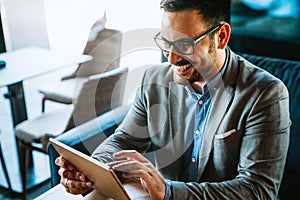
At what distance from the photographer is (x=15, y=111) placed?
252 cm

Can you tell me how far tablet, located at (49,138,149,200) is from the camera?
0.94m

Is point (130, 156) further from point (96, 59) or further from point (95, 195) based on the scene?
point (96, 59)

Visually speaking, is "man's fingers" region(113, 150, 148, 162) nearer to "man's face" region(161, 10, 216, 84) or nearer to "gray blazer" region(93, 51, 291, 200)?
"gray blazer" region(93, 51, 291, 200)

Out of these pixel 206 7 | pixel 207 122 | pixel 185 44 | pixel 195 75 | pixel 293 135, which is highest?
pixel 206 7

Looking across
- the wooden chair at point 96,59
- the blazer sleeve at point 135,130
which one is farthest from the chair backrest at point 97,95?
the blazer sleeve at point 135,130

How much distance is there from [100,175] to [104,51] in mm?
1642

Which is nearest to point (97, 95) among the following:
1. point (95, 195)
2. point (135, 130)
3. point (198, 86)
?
point (135, 130)

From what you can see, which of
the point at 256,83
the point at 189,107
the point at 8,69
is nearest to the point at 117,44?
the point at 8,69

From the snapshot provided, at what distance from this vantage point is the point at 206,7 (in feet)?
3.85

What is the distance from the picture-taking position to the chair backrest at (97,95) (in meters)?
2.03

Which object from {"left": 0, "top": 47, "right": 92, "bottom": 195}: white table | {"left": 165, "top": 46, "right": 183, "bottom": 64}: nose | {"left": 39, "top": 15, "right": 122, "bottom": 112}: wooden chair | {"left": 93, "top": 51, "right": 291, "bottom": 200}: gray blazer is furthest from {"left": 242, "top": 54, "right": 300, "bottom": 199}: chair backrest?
{"left": 0, "top": 47, "right": 92, "bottom": 195}: white table

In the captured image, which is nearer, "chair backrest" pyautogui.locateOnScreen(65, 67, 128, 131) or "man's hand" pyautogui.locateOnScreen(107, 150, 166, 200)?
"man's hand" pyautogui.locateOnScreen(107, 150, 166, 200)

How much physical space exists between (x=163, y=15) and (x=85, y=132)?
707 millimetres

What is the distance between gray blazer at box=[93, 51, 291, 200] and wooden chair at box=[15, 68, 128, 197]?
0.65 meters
